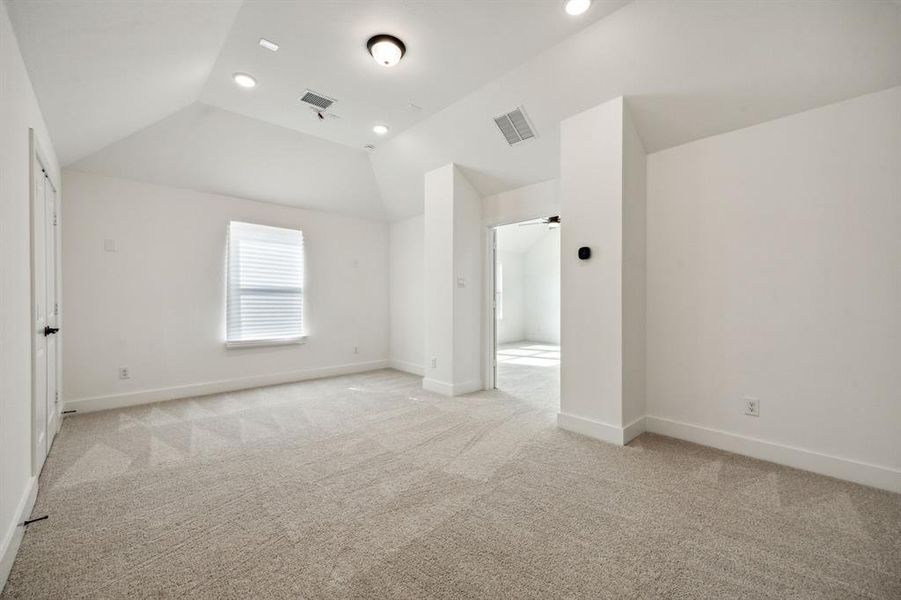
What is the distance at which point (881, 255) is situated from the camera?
2283 mm

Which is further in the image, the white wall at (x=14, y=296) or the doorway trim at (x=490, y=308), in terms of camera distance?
the doorway trim at (x=490, y=308)

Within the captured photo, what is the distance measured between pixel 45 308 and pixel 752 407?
5459 millimetres

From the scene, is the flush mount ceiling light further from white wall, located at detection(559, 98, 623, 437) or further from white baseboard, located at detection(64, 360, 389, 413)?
white baseboard, located at detection(64, 360, 389, 413)

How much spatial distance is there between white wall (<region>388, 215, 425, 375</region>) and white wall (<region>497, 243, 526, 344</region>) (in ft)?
13.7

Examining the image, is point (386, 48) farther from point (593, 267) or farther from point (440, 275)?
point (440, 275)

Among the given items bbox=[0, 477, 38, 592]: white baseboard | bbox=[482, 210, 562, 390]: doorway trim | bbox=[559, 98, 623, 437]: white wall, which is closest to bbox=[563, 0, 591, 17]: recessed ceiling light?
bbox=[559, 98, 623, 437]: white wall

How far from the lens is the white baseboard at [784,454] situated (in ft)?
7.42

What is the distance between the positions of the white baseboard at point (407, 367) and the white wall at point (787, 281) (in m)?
3.32

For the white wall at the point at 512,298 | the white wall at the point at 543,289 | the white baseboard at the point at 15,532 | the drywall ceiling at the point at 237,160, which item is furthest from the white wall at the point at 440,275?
the white wall at the point at 543,289

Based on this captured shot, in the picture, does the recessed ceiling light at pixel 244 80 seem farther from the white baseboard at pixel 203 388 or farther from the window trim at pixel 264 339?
the white baseboard at pixel 203 388

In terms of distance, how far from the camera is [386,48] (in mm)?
2691

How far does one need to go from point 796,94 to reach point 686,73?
2.32 feet

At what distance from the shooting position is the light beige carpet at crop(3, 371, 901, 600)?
1.51 meters

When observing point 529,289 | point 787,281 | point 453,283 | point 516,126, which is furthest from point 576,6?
point 529,289
